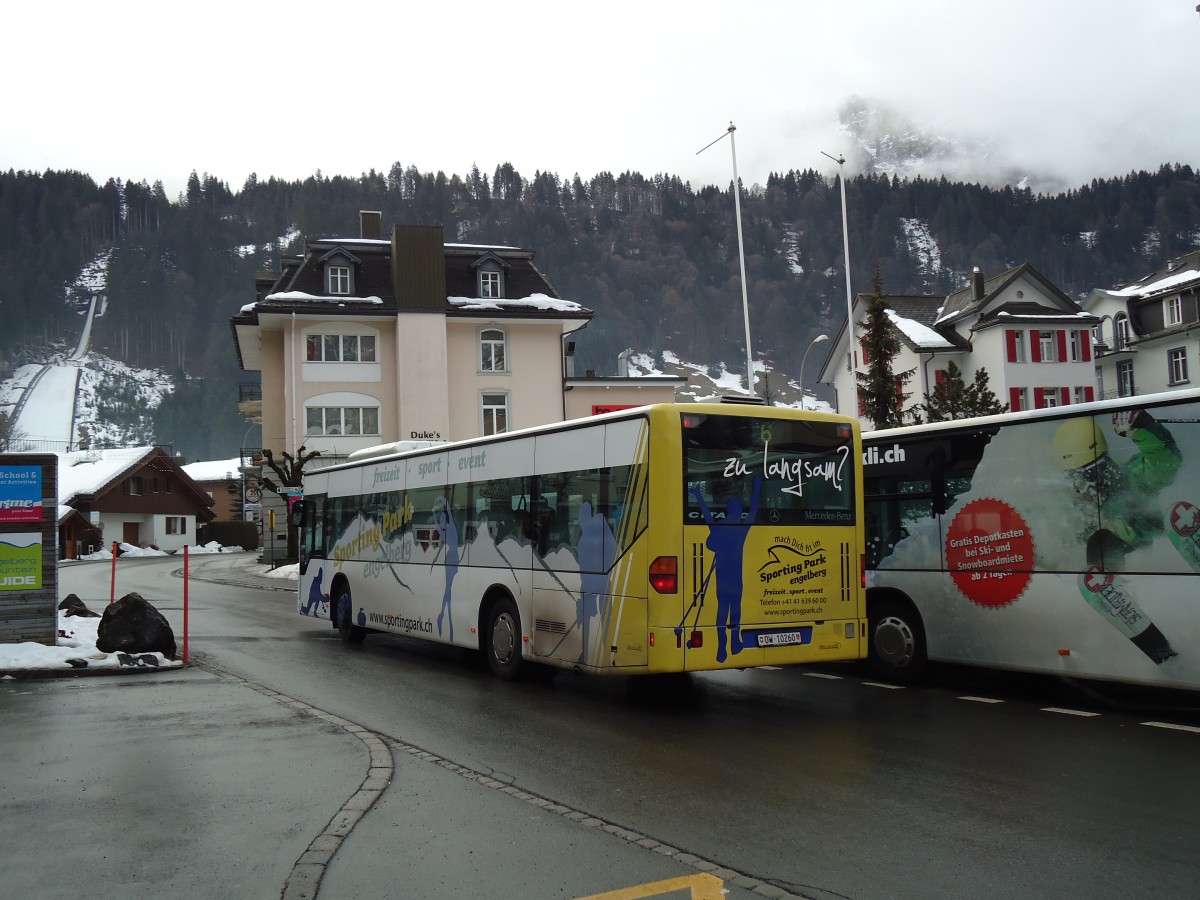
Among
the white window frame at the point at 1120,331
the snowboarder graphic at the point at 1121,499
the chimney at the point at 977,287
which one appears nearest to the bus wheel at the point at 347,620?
the snowboarder graphic at the point at 1121,499

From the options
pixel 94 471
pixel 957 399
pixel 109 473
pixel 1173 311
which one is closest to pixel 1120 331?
pixel 1173 311

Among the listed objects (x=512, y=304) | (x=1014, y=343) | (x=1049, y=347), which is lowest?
(x=1049, y=347)

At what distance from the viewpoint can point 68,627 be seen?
15375 millimetres

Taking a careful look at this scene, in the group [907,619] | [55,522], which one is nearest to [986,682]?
[907,619]

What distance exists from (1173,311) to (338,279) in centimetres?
4430

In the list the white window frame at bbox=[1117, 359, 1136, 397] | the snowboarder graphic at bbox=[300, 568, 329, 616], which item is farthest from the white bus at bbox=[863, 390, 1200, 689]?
the white window frame at bbox=[1117, 359, 1136, 397]

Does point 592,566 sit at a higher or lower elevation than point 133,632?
higher

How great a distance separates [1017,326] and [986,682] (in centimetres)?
5153

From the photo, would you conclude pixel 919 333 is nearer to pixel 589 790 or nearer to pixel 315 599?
pixel 315 599

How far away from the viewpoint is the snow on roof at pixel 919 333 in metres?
61.2

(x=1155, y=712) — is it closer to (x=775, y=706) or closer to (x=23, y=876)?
(x=775, y=706)

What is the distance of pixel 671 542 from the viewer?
9664mm

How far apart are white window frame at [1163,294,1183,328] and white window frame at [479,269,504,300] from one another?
3637 cm

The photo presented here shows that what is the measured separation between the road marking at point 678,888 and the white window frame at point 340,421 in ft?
148
